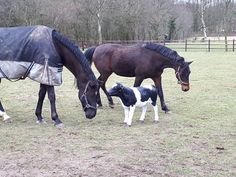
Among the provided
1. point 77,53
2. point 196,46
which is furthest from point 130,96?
point 196,46

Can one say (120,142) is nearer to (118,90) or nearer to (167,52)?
(118,90)

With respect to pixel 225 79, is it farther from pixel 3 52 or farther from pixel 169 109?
pixel 3 52

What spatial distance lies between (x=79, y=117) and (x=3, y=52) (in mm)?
1831

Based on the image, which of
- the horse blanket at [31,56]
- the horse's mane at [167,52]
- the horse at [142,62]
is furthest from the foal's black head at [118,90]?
the horse's mane at [167,52]

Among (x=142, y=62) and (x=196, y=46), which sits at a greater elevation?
(x=142, y=62)

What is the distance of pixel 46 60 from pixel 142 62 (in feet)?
7.02

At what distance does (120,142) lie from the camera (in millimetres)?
5621

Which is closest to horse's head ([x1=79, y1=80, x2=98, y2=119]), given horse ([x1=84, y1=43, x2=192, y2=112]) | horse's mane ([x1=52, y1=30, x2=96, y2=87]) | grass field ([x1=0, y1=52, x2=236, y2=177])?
horse's mane ([x1=52, y1=30, x2=96, y2=87])

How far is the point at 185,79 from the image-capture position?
7.55 meters

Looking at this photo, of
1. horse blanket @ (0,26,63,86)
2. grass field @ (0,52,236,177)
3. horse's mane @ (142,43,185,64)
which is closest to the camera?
grass field @ (0,52,236,177)

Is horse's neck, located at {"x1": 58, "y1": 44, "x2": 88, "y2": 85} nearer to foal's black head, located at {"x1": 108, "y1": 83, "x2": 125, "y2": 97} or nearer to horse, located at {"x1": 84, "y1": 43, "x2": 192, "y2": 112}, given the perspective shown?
foal's black head, located at {"x1": 108, "y1": 83, "x2": 125, "y2": 97}

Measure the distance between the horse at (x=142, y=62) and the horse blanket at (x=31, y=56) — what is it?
3.75 ft

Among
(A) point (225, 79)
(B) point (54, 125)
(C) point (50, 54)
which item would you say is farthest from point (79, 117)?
(A) point (225, 79)

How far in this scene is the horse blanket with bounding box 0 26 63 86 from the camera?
21.2 feet
